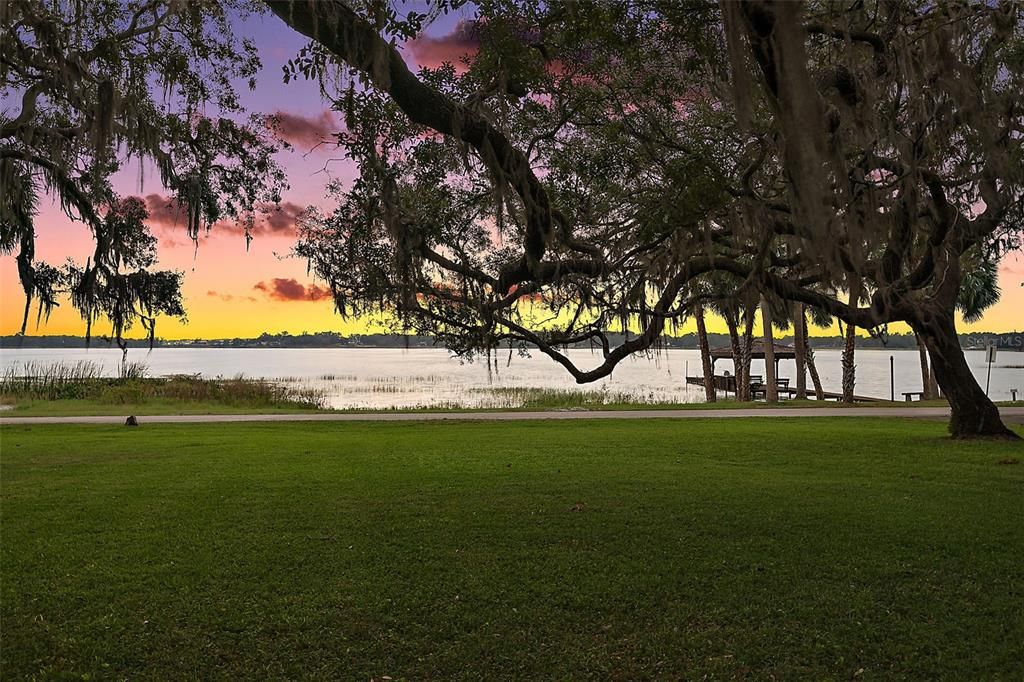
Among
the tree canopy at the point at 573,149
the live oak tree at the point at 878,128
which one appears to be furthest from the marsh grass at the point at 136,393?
the live oak tree at the point at 878,128

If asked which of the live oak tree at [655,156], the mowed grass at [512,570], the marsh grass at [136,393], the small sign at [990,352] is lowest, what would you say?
the mowed grass at [512,570]

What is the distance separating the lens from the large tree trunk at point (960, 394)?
11.9m

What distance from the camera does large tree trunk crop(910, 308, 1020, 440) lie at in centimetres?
1187

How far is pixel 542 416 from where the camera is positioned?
17.7 meters

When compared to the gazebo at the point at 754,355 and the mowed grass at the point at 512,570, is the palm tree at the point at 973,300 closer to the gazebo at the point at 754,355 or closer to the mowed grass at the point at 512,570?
the gazebo at the point at 754,355

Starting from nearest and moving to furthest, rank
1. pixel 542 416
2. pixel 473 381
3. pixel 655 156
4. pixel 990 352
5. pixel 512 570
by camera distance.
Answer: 1. pixel 512 570
2. pixel 655 156
3. pixel 542 416
4. pixel 990 352
5. pixel 473 381

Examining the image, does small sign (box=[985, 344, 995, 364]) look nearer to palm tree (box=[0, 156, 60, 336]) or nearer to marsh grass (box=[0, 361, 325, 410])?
marsh grass (box=[0, 361, 325, 410])

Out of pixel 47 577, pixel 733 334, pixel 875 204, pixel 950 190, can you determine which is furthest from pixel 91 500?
pixel 733 334

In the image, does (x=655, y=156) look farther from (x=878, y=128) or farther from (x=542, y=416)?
(x=542, y=416)

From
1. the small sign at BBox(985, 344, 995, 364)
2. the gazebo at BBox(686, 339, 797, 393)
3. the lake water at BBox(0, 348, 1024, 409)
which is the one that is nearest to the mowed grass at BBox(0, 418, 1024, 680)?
the lake water at BBox(0, 348, 1024, 409)

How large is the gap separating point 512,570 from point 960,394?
10.1 m

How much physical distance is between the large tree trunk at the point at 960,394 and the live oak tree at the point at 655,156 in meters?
2.02

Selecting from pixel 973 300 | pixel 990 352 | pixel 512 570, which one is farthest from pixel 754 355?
pixel 512 570

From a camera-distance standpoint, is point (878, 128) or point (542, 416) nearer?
point (878, 128)
